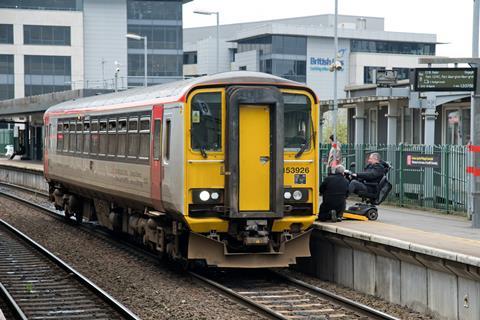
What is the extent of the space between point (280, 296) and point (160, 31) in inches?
3177

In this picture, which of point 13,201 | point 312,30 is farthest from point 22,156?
point 312,30

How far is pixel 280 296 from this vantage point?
13.1 meters

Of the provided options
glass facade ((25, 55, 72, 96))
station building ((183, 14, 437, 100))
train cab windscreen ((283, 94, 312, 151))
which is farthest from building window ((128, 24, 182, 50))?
train cab windscreen ((283, 94, 312, 151))

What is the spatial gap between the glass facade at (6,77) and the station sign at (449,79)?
7664 centimetres

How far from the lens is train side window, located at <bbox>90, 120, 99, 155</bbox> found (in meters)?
18.8

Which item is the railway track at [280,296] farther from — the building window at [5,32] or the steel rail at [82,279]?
the building window at [5,32]

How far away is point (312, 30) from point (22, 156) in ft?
125

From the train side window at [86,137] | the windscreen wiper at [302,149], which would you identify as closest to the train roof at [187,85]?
the windscreen wiper at [302,149]

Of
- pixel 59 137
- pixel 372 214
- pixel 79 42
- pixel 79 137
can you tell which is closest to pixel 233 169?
pixel 372 214

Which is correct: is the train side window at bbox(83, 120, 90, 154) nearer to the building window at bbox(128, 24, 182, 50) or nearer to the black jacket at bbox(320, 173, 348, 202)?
the black jacket at bbox(320, 173, 348, 202)

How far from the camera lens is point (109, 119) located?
702 inches

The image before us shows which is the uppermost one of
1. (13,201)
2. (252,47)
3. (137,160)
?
(252,47)

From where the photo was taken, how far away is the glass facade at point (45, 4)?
8831cm

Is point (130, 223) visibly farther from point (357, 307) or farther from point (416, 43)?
point (416, 43)
